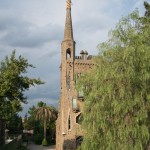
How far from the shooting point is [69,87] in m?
49.1

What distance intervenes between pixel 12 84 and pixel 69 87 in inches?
813

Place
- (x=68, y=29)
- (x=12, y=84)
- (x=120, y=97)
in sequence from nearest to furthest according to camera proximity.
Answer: (x=120, y=97) < (x=12, y=84) < (x=68, y=29)

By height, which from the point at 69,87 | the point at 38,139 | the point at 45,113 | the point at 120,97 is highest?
the point at 69,87

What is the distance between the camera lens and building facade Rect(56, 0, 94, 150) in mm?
48000

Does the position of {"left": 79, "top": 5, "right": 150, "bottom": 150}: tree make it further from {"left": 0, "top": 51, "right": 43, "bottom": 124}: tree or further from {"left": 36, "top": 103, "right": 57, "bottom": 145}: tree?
{"left": 36, "top": 103, "right": 57, "bottom": 145}: tree

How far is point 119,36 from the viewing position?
23.6m

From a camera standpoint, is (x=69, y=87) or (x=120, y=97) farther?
(x=69, y=87)

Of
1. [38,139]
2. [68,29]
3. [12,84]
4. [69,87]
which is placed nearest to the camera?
[12,84]

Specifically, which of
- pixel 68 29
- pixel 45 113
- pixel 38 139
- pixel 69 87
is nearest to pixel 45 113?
pixel 45 113

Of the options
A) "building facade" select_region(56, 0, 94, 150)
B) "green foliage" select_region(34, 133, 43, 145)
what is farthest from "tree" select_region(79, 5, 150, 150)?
"green foliage" select_region(34, 133, 43, 145)

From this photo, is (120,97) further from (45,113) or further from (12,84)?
(45,113)

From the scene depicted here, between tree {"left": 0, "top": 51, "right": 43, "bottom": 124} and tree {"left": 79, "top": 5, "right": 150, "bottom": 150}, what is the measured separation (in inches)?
289

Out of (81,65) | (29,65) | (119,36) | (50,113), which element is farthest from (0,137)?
(50,113)

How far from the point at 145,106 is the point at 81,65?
28.7 meters
